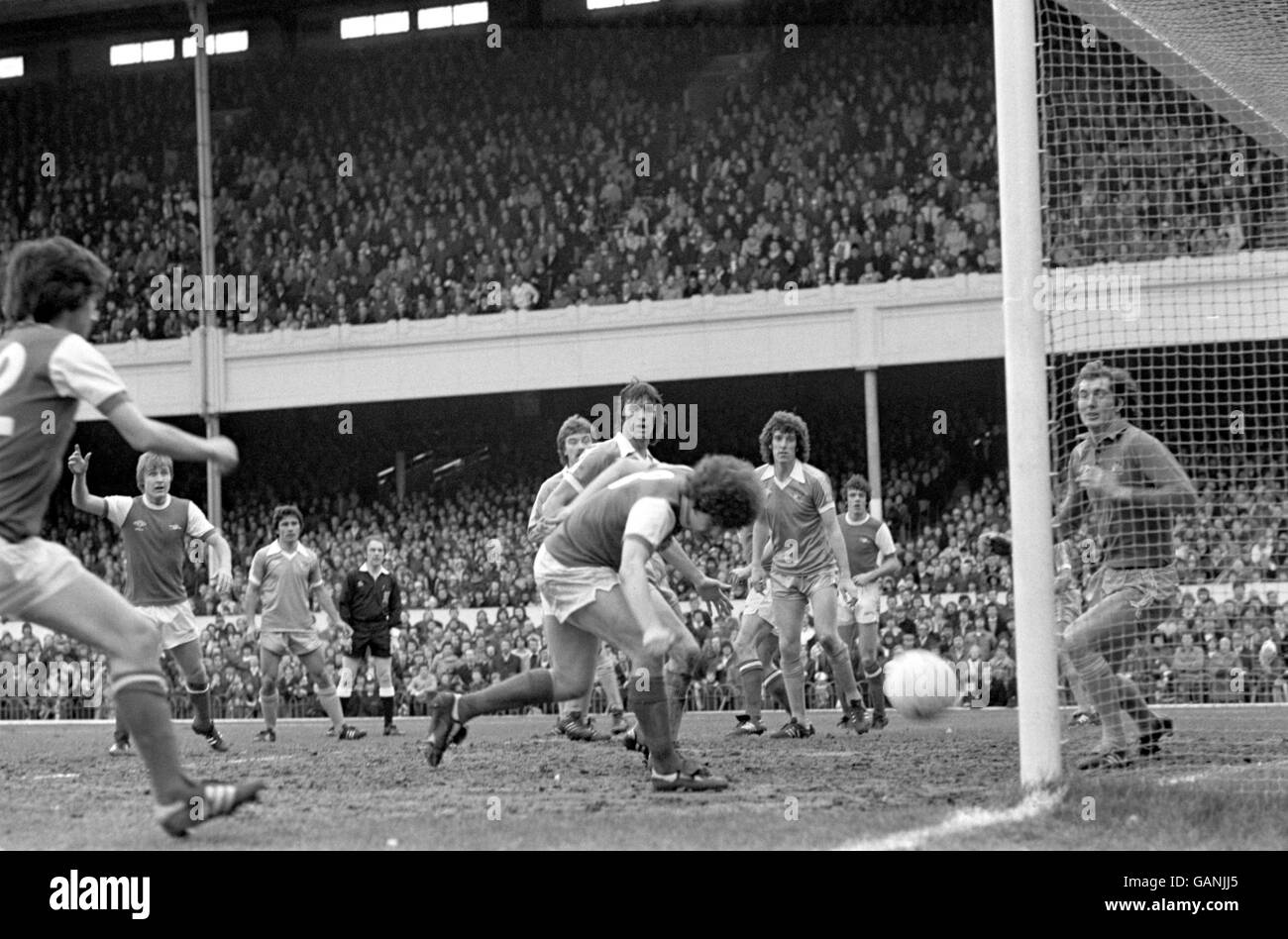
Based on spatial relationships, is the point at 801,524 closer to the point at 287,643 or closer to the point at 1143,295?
the point at 1143,295

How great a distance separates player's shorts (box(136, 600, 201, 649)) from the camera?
1089 cm

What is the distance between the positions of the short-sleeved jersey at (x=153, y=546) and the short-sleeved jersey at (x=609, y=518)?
4.36 metres

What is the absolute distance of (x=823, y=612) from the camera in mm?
11062

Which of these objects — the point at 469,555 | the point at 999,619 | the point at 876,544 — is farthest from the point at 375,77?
the point at 876,544

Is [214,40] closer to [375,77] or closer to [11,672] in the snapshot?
[375,77]

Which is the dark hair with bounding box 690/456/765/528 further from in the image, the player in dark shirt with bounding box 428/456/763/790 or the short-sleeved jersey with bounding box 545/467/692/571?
the short-sleeved jersey with bounding box 545/467/692/571

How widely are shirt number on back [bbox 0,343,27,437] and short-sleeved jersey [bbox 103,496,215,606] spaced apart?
5.54 meters

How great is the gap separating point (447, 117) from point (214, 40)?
235 inches

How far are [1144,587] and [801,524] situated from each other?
150 inches

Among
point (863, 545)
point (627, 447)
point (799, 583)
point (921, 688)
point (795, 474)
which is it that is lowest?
point (921, 688)

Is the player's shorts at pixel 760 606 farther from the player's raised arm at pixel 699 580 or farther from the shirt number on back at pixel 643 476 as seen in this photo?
the shirt number on back at pixel 643 476

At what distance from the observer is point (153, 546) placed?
11000 mm

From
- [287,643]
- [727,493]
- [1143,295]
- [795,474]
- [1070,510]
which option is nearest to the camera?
[727,493]

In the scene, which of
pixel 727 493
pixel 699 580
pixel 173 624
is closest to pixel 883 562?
pixel 699 580
